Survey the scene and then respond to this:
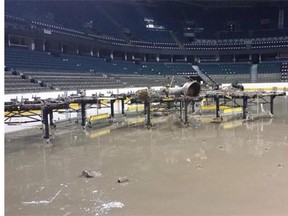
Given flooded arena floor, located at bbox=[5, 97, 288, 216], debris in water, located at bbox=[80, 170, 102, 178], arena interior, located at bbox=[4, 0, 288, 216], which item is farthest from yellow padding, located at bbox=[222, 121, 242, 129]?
debris in water, located at bbox=[80, 170, 102, 178]

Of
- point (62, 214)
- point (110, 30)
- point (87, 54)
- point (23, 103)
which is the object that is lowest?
point (62, 214)

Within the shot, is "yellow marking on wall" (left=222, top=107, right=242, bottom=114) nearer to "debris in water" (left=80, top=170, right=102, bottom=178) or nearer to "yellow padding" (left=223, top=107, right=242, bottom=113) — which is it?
"yellow padding" (left=223, top=107, right=242, bottom=113)

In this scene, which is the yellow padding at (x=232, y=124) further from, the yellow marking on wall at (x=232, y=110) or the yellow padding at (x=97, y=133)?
the yellow padding at (x=97, y=133)

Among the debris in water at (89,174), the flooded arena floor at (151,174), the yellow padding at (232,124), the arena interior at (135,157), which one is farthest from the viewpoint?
the yellow padding at (232,124)

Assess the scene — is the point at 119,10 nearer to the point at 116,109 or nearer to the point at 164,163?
the point at 116,109

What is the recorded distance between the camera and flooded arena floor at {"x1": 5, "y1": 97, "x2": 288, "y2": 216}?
17.5 feet

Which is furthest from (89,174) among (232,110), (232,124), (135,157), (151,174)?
(232,110)

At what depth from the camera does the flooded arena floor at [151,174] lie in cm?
532

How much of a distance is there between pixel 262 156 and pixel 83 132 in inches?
290

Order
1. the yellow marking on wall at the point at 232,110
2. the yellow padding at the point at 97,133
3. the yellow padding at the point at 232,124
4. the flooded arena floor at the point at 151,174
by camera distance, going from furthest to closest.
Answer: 1. the yellow marking on wall at the point at 232,110
2. the yellow padding at the point at 232,124
3. the yellow padding at the point at 97,133
4. the flooded arena floor at the point at 151,174

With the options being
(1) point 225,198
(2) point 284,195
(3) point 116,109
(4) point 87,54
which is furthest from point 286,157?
(4) point 87,54

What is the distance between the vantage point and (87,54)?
41.6m

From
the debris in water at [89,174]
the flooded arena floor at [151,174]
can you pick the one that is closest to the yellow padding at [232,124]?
the flooded arena floor at [151,174]

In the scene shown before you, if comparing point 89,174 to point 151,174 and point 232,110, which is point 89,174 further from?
point 232,110
